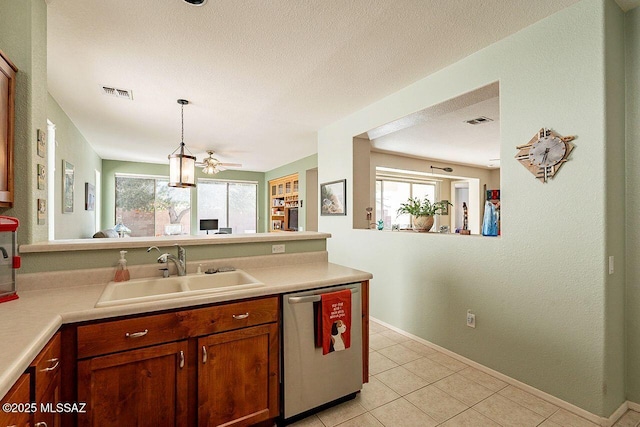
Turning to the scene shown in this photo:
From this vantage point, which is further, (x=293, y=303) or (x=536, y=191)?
(x=536, y=191)

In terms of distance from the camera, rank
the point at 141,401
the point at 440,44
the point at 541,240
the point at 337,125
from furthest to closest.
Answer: the point at 337,125 → the point at 440,44 → the point at 541,240 → the point at 141,401

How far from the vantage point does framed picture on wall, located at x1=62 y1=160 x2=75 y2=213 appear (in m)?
3.70

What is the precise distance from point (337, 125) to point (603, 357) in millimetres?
3528

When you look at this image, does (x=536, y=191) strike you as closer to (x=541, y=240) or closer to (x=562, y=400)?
(x=541, y=240)

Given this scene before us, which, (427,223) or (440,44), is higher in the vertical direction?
(440,44)

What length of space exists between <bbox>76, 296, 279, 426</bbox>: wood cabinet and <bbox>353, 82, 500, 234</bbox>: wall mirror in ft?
7.04

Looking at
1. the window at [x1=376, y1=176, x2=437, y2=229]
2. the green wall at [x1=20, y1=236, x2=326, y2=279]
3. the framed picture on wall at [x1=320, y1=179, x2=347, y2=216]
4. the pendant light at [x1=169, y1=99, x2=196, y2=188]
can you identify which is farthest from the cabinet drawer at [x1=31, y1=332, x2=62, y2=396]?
the window at [x1=376, y1=176, x2=437, y2=229]

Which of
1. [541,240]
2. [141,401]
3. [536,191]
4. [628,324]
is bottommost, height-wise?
[141,401]

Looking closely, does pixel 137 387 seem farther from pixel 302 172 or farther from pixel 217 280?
pixel 302 172

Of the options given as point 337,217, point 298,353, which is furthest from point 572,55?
point 337,217

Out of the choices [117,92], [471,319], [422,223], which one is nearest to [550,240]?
[471,319]

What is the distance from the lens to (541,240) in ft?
6.66

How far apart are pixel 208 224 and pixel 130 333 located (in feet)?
22.5

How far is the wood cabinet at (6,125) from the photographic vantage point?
150 centimetres
